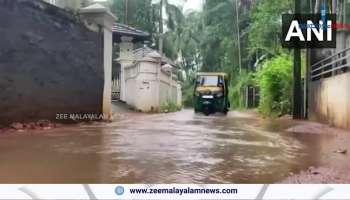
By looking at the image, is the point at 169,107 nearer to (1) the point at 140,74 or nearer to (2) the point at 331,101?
(1) the point at 140,74

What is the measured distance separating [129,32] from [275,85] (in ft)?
2.81

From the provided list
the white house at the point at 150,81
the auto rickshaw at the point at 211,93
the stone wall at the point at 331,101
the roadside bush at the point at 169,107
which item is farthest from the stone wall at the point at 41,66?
the stone wall at the point at 331,101

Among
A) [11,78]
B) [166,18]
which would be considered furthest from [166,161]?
[11,78]

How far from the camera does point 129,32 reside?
7.88ft

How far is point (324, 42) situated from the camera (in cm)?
227

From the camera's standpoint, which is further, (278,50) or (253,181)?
(278,50)

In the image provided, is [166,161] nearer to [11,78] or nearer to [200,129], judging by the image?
[200,129]

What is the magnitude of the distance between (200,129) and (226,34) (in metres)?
0.41

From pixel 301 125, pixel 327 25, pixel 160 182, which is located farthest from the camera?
pixel 301 125

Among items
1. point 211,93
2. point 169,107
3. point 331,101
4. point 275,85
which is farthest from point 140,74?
point 331,101

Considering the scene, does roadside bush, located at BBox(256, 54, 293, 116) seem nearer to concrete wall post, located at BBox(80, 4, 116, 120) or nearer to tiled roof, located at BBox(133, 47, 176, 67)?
tiled roof, located at BBox(133, 47, 176, 67)

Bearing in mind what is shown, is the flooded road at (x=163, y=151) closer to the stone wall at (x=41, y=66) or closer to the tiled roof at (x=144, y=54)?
the stone wall at (x=41, y=66)

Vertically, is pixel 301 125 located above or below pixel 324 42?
below

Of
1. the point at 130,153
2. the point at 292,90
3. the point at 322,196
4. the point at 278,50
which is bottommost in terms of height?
the point at 322,196
